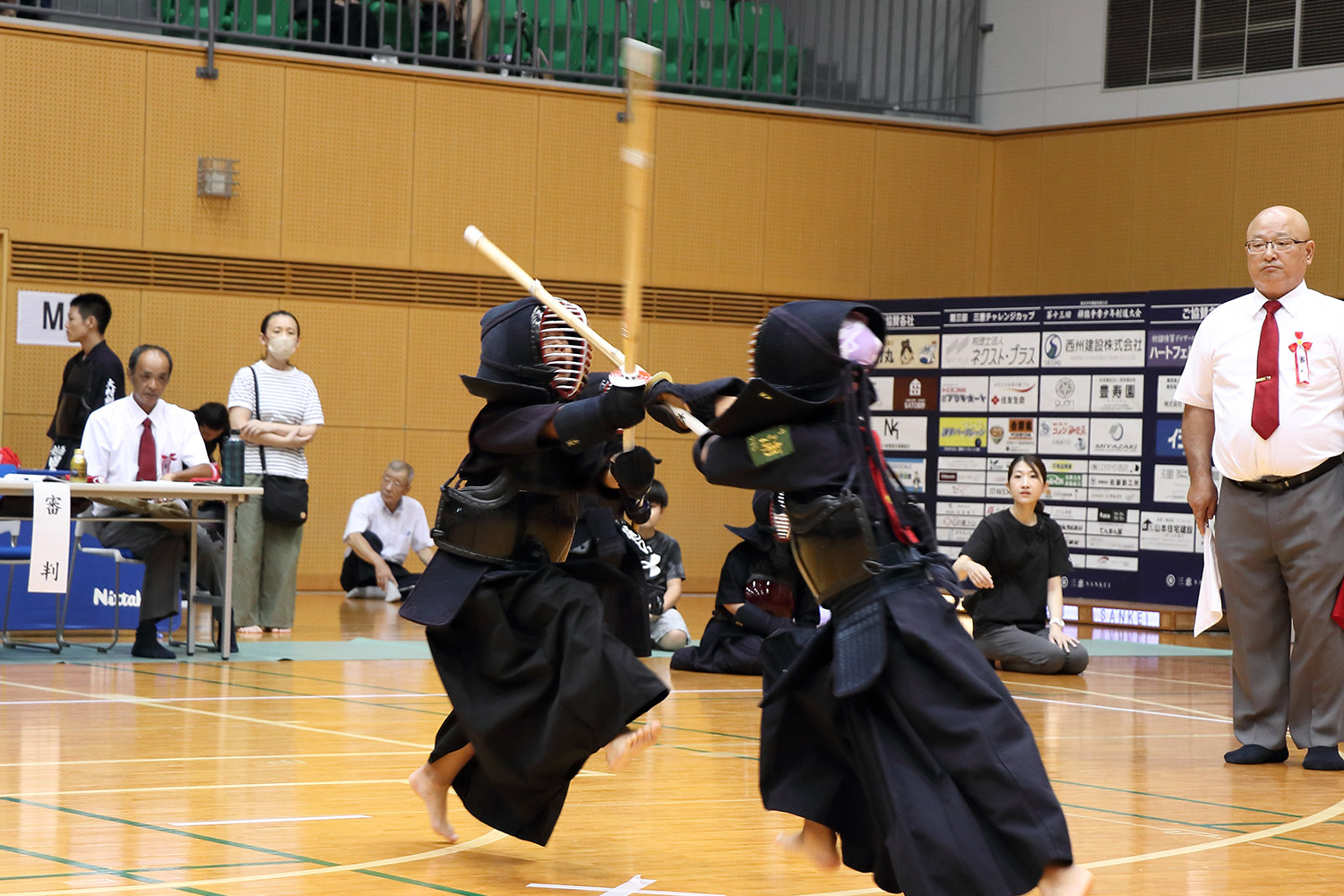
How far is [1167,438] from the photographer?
12531 mm

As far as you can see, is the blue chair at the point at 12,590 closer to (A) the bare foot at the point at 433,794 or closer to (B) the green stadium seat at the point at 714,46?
(A) the bare foot at the point at 433,794

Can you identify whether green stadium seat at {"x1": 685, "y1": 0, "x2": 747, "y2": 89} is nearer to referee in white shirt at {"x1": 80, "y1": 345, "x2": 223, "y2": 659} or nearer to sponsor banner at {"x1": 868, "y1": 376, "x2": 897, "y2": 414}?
sponsor banner at {"x1": 868, "y1": 376, "x2": 897, "y2": 414}

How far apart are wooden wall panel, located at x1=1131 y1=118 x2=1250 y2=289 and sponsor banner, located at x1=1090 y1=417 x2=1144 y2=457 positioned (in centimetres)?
258

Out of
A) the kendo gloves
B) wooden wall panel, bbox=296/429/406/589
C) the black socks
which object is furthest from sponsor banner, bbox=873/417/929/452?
the kendo gloves

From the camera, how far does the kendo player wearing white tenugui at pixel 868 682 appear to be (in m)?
3.25

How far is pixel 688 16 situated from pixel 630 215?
37.7ft

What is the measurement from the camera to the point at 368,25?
14.3 metres

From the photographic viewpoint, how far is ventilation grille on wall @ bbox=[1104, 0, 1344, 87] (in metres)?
14.3

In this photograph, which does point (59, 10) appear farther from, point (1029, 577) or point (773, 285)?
point (1029, 577)

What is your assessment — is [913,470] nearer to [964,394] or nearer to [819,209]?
[964,394]

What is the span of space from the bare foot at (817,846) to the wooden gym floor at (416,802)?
32 centimetres

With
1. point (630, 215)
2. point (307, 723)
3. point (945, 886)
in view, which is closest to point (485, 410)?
point (630, 215)

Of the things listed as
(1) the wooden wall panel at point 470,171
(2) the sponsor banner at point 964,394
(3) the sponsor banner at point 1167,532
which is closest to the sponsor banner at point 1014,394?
(2) the sponsor banner at point 964,394

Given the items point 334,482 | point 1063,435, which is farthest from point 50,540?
point 1063,435
